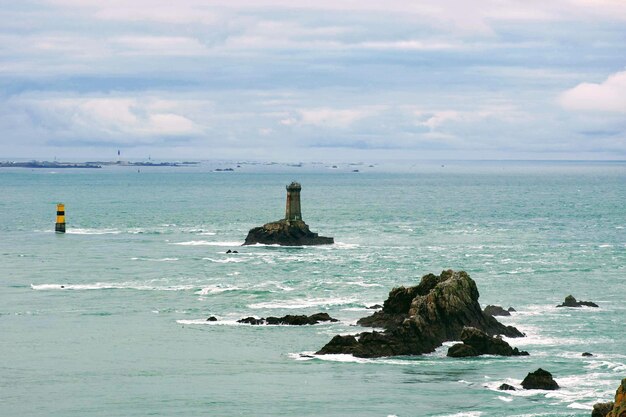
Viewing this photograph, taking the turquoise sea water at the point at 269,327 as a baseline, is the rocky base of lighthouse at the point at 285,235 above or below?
above

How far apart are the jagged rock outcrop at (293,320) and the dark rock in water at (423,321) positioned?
101 inches

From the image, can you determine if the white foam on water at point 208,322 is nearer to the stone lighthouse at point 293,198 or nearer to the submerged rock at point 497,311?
the submerged rock at point 497,311

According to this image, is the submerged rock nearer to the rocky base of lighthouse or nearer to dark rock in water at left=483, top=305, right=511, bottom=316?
dark rock in water at left=483, top=305, right=511, bottom=316

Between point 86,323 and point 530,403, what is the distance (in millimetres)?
25199

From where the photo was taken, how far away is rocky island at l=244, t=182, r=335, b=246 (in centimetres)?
9869

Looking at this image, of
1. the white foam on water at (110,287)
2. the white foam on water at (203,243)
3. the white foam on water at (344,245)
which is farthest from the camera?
the white foam on water at (203,243)

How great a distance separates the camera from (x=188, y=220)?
148625mm

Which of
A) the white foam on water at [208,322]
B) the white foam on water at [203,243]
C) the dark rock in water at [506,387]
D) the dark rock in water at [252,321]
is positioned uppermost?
the white foam on water at [203,243]

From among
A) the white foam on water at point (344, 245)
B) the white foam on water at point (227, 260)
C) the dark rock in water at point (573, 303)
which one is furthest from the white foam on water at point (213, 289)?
the white foam on water at point (344, 245)

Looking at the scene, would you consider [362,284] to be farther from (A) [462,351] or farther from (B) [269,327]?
(A) [462,351]

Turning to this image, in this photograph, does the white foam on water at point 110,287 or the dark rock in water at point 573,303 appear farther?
the white foam on water at point 110,287

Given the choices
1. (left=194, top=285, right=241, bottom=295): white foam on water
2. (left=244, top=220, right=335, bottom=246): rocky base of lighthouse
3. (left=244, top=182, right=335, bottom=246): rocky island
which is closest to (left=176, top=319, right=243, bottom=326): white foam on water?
(left=194, top=285, right=241, bottom=295): white foam on water

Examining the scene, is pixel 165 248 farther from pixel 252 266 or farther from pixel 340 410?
pixel 340 410

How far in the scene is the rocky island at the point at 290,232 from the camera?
9869 cm
